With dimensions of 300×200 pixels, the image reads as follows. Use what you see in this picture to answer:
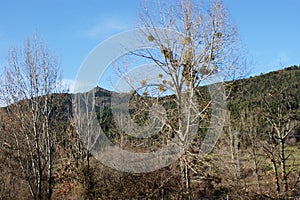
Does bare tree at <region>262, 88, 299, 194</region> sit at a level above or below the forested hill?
below

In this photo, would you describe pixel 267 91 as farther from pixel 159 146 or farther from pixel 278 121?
pixel 159 146

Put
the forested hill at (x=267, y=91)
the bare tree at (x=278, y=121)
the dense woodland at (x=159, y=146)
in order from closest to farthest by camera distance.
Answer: the forested hill at (x=267, y=91) < the dense woodland at (x=159, y=146) < the bare tree at (x=278, y=121)

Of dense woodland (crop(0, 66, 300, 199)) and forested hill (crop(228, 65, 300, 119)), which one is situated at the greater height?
forested hill (crop(228, 65, 300, 119))

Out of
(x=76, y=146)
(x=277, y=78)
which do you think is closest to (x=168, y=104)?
(x=277, y=78)

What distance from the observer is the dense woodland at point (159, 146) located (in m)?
9.63

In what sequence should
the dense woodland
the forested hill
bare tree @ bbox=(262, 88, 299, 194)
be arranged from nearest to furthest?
the forested hill < the dense woodland < bare tree @ bbox=(262, 88, 299, 194)

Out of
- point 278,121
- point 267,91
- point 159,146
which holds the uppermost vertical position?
point 267,91

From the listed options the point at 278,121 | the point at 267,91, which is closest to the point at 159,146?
the point at 278,121

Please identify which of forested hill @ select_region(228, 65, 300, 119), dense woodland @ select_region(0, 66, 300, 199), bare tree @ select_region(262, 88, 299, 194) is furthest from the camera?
bare tree @ select_region(262, 88, 299, 194)

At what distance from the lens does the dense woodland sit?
963 cm

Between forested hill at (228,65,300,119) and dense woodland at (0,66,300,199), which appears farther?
dense woodland at (0,66,300,199)

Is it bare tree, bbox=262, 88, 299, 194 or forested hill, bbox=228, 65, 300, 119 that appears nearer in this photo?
forested hill, bbox=228, 65, 300, 119

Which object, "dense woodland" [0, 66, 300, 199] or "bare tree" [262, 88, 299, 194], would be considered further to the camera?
"bare tree" [262, 88, 299, 194]

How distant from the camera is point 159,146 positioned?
11586 mm
